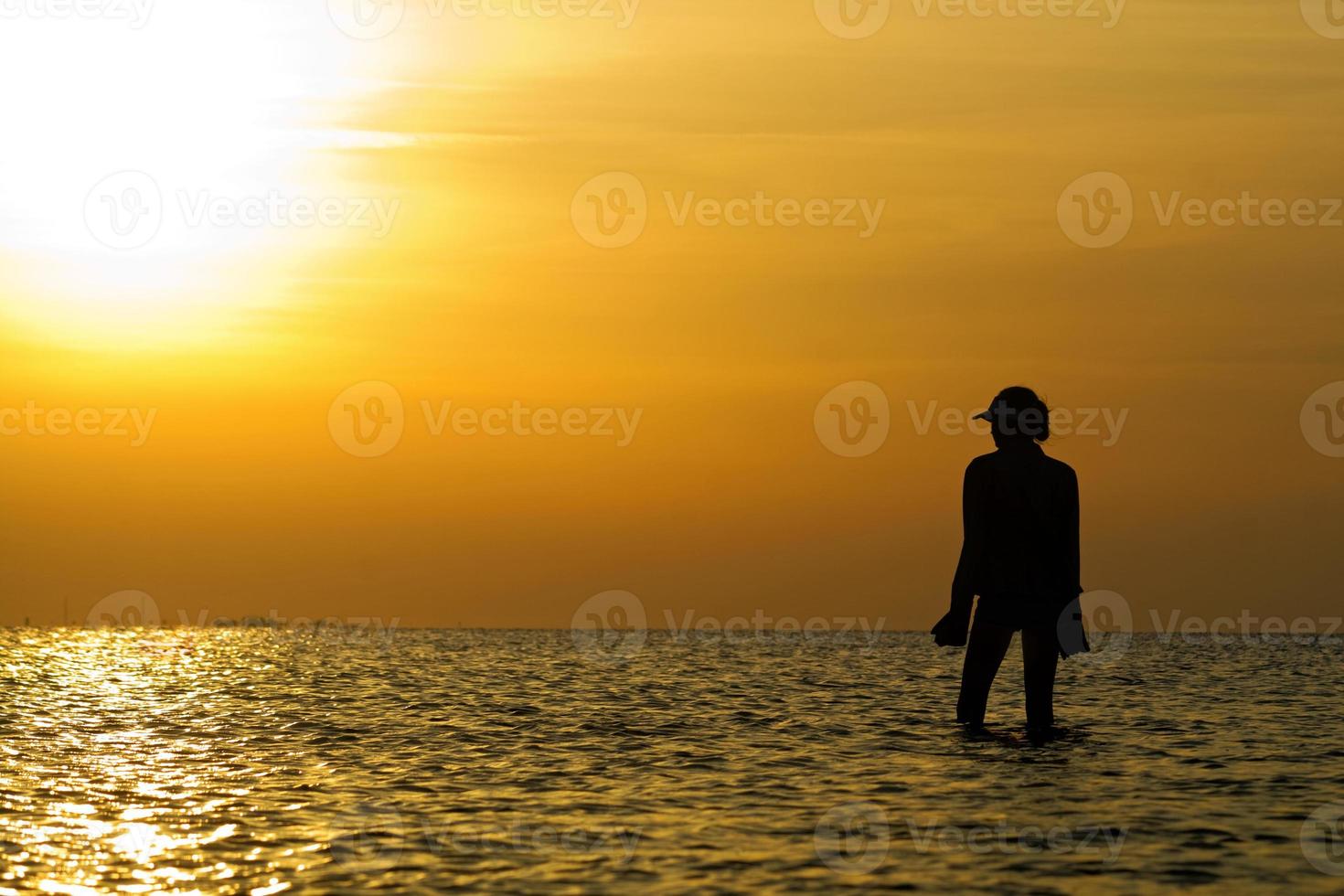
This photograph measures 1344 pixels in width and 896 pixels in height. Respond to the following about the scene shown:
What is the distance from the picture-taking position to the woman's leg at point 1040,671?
1695cm

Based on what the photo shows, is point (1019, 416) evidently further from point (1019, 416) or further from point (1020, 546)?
point (1020, 546)

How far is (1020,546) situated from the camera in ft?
55.7

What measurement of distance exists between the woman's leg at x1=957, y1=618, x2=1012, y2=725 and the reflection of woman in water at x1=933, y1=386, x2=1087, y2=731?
2cm

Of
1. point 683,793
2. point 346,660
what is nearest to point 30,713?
point 683,793

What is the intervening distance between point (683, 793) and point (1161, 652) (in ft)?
154

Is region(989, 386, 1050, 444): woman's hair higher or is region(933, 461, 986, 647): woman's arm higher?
region(989, 386, 1050, 444): woman's hair
